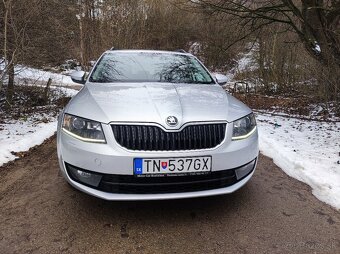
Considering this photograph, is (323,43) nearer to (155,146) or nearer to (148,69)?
(148,69)

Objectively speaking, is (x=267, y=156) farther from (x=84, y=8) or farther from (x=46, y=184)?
(x=84, y=8)

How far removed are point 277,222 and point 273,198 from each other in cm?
56

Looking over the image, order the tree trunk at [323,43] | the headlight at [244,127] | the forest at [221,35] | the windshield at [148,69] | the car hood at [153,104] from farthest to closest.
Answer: the tree trunk at [323,43], the forest at [221,35], the windshield at [148,69], the headlight at [244,127], the car hood at [153,104]

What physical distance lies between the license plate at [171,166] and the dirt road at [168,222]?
0.52m

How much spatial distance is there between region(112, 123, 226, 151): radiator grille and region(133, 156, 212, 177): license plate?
97 millimetres

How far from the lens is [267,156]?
17.9ft

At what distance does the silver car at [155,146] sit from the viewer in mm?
2986

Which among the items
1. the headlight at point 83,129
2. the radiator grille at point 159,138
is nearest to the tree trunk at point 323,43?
the radiator grille at point 159,138

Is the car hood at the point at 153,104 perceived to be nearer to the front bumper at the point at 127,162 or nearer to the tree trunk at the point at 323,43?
the front bumper at the point at 127,162

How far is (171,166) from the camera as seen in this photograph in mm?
2992

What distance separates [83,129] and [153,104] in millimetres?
655

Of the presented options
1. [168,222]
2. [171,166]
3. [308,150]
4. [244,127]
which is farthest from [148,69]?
[308,150]

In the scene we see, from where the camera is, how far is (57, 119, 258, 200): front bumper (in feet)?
9.70

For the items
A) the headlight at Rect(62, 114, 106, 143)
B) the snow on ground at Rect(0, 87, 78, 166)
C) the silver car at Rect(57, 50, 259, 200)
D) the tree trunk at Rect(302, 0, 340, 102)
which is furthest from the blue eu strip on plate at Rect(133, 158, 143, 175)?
the tree trunk at Rect(302, 0, 340, 102)
